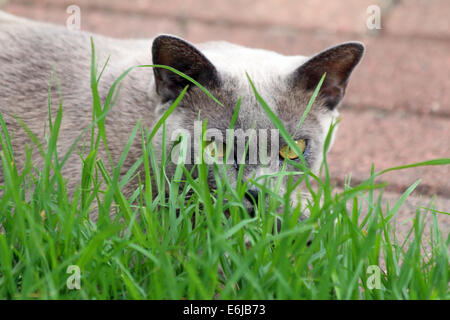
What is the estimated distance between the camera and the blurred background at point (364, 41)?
8.41 feet

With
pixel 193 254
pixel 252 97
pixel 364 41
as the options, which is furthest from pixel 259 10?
pixel 193 254

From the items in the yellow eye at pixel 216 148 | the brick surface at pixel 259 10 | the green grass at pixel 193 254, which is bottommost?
the green grass at pixel 193 254

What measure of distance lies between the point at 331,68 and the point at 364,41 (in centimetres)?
181

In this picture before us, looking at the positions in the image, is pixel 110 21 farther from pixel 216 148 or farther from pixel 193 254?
pixel 193 254

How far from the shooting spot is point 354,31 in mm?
3684

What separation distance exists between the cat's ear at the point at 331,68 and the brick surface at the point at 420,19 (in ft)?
6.19

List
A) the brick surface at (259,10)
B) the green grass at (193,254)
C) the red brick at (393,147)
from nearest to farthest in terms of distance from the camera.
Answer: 1. the green grass at (193,254)
2. the red brick at (393,147)
3. the brick surface at (259,10)

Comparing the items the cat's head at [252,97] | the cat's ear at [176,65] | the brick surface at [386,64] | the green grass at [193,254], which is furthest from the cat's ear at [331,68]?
the brick surface at [386,64]

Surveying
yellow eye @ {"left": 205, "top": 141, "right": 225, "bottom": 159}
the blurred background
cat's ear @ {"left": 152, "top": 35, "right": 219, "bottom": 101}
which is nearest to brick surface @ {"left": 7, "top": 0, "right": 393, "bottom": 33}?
the blurred background

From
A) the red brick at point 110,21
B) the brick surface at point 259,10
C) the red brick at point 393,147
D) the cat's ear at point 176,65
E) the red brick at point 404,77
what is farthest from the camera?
the brick surface at point 259,10

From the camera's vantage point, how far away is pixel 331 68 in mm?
1868

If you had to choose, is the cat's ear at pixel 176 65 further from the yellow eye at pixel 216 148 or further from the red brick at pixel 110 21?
the red brick at pixel 110 21

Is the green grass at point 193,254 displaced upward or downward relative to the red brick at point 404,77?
downward
